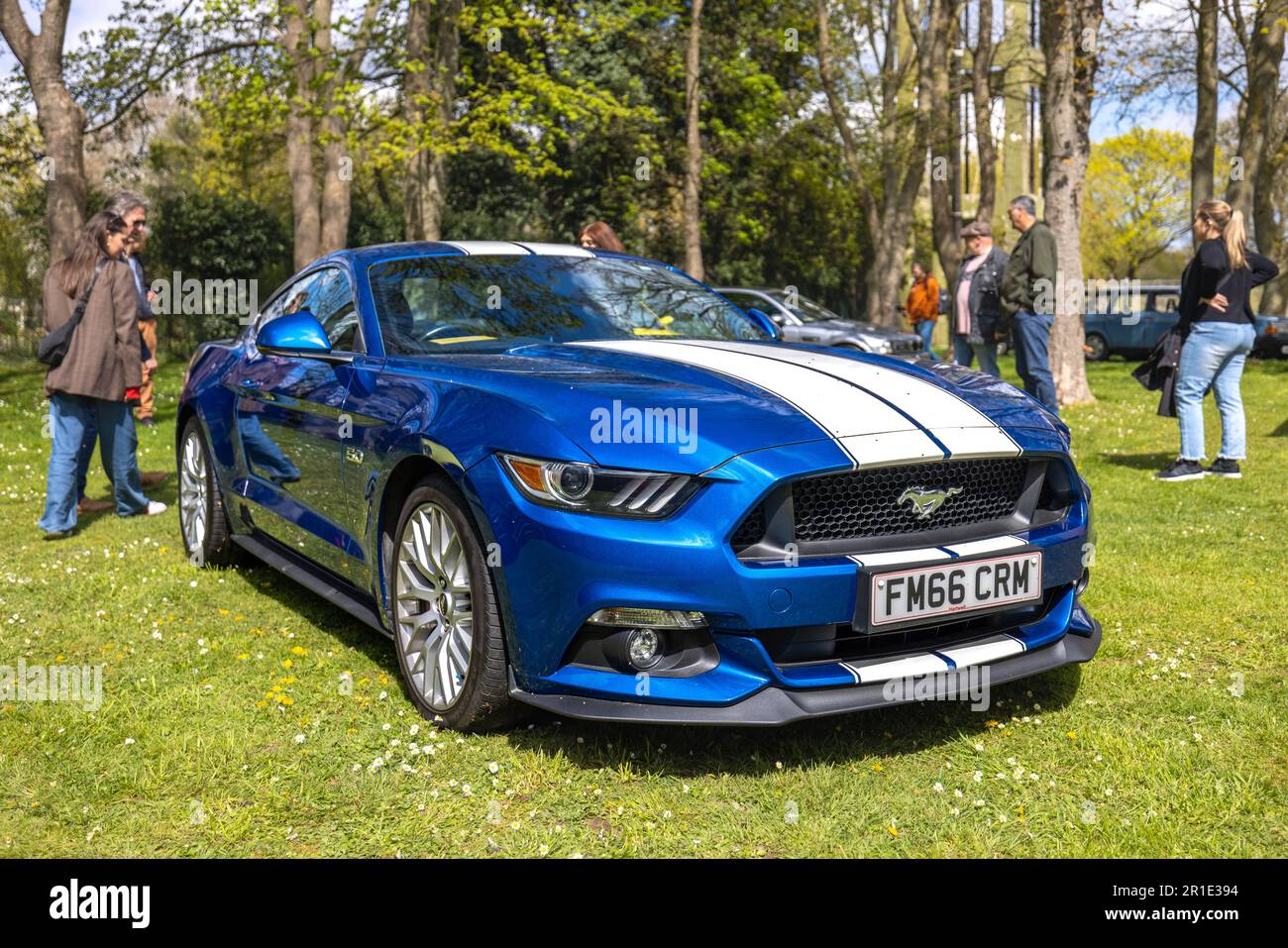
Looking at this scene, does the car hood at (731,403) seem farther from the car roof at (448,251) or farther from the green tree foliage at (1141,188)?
the green tree foliage at (1141,188)

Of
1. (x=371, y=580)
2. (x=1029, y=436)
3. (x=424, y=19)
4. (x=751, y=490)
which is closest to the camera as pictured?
(x=751, y=490)

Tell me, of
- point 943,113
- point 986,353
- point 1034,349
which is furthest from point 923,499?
point 943,113

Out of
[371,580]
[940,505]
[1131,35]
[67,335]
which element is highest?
[1131,35]

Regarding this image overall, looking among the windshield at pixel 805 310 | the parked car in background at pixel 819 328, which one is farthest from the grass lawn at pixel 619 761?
the windshield at pixel 805 310

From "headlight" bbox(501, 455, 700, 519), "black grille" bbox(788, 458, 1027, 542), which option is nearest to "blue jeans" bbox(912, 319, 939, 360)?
"black grille" bbox(788, 458, 1027, 542)

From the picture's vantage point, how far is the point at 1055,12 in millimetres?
13141

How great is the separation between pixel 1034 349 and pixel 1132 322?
19.1m

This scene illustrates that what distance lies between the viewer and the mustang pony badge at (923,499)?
3.47m

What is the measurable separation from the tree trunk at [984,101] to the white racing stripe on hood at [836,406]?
2119cm

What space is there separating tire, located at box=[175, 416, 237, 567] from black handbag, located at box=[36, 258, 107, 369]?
1.17 meters

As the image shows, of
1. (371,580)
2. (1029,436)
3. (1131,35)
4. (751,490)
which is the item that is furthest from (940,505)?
(1131,35)
